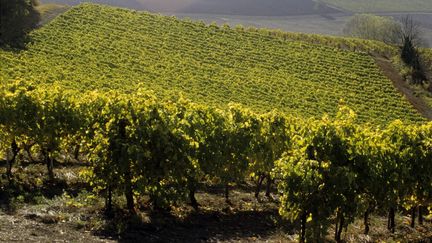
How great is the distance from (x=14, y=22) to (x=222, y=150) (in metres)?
61.8

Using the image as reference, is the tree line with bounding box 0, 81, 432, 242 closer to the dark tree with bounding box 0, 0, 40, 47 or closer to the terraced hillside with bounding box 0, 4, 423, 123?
the terraced hillside with bounding box 0, 4, 423, 123

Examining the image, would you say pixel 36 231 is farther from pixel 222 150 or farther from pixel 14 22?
pixel 14 22

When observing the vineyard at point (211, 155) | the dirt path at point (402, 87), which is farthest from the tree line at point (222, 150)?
the dirt path at point (402, 87)

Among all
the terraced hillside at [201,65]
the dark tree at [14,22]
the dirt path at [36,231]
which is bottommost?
the dirt path at [36,231]

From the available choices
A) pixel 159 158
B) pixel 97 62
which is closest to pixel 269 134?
pixel 159 158

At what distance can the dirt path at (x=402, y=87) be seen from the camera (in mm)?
71969

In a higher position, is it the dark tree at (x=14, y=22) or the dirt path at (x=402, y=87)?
the dark tree at (x=14, y=22)

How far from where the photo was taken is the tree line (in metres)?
21.2

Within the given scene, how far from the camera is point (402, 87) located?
79312 millimetres

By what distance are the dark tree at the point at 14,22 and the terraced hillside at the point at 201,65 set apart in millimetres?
2364

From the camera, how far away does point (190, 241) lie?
22797 millimetres

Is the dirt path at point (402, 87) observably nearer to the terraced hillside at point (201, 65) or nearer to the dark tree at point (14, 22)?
the terraced hillside at point (201, 65)

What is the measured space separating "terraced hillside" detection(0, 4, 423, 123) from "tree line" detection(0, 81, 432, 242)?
30.6 meters

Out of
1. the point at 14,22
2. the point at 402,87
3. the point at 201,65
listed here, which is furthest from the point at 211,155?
the point at 14,22
